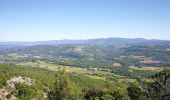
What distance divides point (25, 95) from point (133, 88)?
43.3 m

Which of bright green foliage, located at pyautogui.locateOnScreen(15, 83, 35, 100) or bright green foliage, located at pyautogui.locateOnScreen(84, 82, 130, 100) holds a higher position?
bright green foliage, located at pyautogui.locateOnScreen(84, 82, 130, 100)

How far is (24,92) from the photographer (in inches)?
4252

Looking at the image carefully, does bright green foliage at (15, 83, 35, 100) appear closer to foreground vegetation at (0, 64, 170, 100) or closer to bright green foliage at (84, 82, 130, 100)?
foreground vegetation at (0, 64, 170, 100)

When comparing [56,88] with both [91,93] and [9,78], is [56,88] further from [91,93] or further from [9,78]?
[9,78]

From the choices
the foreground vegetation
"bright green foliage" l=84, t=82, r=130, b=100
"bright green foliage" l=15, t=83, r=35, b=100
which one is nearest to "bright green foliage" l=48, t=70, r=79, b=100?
the foreground vegetation

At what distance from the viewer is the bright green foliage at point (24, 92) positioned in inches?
4143

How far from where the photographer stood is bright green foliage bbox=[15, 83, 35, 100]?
105244mm

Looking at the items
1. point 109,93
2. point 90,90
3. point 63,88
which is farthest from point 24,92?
point 63,88

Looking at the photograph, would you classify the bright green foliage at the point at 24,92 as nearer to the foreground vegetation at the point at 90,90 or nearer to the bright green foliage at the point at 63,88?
the foreground vegetation at the point at 90,90

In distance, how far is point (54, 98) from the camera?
166 feet

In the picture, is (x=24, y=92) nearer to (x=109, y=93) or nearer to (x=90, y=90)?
(x=90, y=90)

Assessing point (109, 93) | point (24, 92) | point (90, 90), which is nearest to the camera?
point (109, 93)

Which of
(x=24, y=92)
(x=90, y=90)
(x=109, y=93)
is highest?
(x=109, y=93)

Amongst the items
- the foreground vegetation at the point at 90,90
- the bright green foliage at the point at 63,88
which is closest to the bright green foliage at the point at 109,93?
the foreground vegetation at the point at 90,90
